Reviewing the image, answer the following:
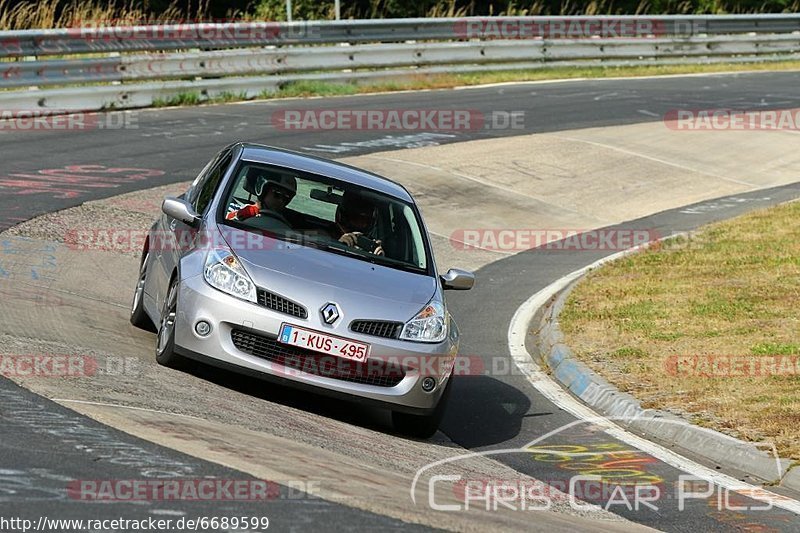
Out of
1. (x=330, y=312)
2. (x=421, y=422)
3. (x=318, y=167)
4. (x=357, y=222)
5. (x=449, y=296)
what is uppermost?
(x=318, y=167)

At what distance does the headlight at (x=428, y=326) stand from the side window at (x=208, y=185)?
1.84 metres

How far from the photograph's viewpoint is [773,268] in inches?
564

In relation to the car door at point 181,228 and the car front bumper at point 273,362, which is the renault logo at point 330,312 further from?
the car door at point 181,228

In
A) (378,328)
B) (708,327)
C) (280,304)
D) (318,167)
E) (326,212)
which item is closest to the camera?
(280,304)

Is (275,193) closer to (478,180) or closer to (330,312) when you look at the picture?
(330,312)

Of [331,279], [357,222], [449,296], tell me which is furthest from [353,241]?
[449,296]

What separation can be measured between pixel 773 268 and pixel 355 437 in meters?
7.78

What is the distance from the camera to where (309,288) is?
322 inches

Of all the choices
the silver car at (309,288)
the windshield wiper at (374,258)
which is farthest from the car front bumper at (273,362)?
the windshield wiper at (374,258)

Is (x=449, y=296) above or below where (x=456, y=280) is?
below

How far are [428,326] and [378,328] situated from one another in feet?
1.32

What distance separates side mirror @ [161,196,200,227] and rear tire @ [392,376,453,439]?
6.39 feet

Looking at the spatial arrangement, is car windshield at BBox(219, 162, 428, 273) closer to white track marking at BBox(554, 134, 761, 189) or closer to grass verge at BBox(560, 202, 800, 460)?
grass verge at BBox(560, 202, 800, 460)

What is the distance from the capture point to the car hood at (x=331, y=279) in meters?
8.19
